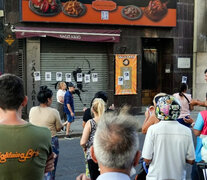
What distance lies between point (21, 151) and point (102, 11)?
14.0 meters

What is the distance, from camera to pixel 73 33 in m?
15.5

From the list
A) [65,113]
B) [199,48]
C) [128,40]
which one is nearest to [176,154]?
[65,113]

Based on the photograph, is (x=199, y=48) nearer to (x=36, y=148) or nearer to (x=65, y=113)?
(x=65, y=113)

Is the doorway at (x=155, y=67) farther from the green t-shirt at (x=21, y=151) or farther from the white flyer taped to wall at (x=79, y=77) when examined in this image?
the green t-shirt at (x=21, y=151)

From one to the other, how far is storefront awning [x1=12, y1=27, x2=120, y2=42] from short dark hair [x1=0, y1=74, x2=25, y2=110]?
12235 mm

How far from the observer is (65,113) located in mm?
13000

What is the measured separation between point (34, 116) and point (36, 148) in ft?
10.0

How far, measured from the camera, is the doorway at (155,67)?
59.4ft

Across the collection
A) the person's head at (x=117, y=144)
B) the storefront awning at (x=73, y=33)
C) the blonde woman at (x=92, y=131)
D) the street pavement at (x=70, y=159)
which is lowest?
the street pavement at (x=70, y=159)

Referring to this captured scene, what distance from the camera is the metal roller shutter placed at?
15852 millimetres

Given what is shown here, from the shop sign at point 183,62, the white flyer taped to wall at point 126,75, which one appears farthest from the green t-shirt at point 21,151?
the shop sign at point 183,62

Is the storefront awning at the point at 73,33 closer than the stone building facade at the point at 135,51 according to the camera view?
Yes

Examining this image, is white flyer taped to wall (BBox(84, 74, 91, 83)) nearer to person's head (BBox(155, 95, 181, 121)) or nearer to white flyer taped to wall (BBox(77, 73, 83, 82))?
white flyer taped to wall (BBox(77, 73, 83, 82))

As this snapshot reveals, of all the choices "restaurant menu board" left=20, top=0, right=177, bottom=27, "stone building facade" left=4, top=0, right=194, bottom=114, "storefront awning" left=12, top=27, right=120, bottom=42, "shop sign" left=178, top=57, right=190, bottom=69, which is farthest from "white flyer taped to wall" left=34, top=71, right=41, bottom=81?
"shop sign" left=178, top=57, right=190, bottom=69
